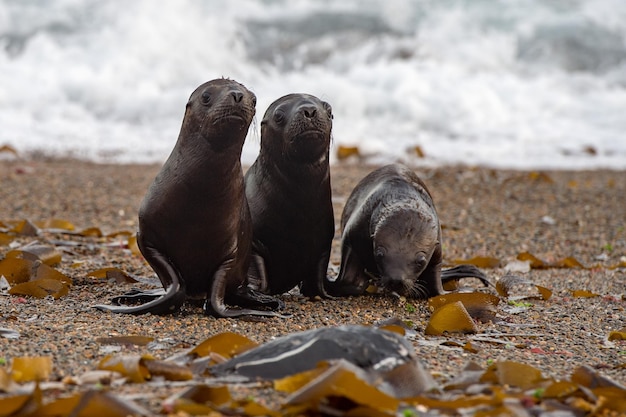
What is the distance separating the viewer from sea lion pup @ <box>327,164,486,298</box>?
5.38 m

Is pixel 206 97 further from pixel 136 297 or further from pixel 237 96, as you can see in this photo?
pixel 136 297

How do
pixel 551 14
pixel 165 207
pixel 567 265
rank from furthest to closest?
pixel 551 14, pixel 567 265, pixel 165 207

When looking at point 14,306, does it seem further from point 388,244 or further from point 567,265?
point 567,265

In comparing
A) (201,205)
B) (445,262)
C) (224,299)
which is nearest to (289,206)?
(224,299)

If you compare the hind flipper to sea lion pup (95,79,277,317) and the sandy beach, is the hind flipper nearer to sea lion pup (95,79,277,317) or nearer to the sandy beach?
sea lion pup (95,79,277,317)

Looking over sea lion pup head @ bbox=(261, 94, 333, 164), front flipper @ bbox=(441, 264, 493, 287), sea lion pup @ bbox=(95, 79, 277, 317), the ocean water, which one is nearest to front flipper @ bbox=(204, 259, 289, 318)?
sea lion pup @ bbox=(95, 79, 277, 317)

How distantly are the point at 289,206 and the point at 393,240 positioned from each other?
66 cm

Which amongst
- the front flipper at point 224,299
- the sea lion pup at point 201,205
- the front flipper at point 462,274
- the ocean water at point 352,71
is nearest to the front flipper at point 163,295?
the sea lion pup at point 201,205

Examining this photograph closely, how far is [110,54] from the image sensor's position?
1828 cm

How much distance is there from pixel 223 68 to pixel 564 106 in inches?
270

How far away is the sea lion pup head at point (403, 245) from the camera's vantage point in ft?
17.5

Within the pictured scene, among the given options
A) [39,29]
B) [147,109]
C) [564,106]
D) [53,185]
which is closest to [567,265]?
[53,185]

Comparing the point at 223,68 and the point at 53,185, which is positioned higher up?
the point at 223,68

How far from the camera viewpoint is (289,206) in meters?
5.59
